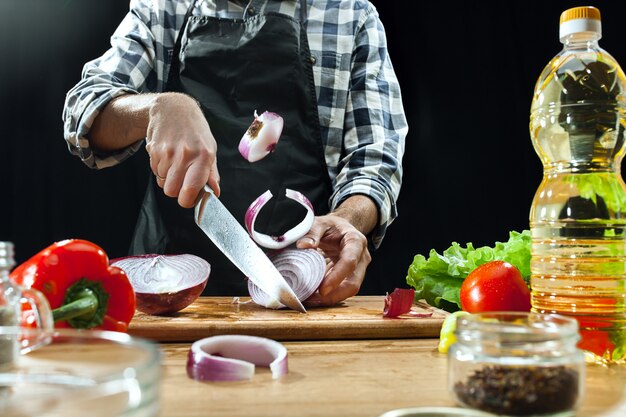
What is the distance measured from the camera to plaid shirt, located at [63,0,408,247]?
7.75ft

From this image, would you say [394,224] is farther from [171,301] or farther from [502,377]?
[502,377]

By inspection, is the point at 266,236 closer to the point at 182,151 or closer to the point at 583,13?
the point at 182,151

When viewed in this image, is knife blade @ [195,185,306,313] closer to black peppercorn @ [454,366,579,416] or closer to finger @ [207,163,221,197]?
finger @ [207,163,221,197]

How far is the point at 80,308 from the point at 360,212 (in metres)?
1.15

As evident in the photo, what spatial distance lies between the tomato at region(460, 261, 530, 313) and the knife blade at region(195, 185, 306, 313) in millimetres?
427

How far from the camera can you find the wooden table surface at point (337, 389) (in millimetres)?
905

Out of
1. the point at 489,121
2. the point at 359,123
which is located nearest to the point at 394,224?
the point at 489,121

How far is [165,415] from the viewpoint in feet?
2.85

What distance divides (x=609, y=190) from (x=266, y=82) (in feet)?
4.63

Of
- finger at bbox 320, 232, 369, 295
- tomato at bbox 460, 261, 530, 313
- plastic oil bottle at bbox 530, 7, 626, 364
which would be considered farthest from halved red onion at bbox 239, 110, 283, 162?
plastic oil bottle at bbox 530, 7, 626, 364

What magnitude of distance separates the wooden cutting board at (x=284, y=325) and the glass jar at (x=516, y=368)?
542 mm

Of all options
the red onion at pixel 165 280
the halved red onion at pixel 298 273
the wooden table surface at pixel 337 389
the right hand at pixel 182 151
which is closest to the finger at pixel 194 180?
the right hand at pixel 182 151

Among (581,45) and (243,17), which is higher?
(243,17)

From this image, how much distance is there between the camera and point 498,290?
1446 millimetres
